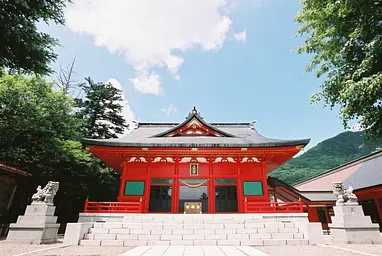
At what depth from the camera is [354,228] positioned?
24.2 feet

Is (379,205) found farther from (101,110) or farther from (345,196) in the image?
(101,110)

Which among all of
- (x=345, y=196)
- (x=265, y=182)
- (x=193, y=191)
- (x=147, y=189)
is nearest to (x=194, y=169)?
(x=193, y=191)

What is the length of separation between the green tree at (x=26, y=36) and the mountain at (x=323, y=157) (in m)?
49.5

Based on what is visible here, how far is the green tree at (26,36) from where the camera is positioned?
7.06 m

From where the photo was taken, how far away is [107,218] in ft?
33.6

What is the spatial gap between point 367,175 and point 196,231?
1467 centimetres

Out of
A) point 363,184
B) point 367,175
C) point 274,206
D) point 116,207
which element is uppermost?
point 367,175

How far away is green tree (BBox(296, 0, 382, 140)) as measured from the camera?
7.78 meters

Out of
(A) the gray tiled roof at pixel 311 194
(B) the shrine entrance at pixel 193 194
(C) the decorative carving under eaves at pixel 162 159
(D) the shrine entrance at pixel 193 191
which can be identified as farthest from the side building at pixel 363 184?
(C) the decorative carving under eaves at pixel 162 159

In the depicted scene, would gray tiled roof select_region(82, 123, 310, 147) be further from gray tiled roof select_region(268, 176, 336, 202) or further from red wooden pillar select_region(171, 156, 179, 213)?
gray tiled roof select_region(268, 176, 336, 202)

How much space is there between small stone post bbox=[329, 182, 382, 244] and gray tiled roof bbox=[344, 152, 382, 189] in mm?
7365

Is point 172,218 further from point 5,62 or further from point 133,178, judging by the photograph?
point 5,62

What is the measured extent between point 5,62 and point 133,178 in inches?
322

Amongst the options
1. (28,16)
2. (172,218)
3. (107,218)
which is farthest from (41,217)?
(28,16)
